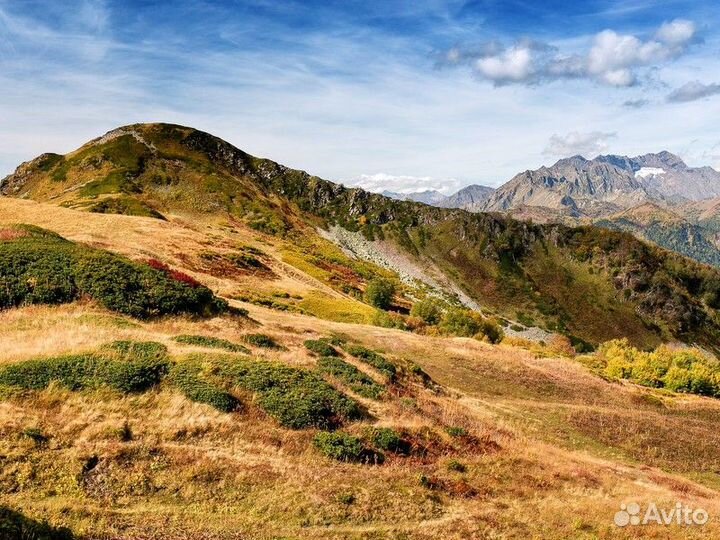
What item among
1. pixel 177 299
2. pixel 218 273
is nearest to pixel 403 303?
pixel 218 273

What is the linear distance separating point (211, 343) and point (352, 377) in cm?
754

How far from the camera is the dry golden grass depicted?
13.3 m

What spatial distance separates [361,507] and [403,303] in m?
103

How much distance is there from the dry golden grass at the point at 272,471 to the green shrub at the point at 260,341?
1.04 meters

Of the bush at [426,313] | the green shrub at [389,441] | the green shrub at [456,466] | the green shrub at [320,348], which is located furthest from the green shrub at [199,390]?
the bush at [426,313]

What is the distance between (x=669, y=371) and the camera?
64.0 m

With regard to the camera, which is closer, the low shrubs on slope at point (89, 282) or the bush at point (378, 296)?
the low shrubs on slope at point (89, 282)

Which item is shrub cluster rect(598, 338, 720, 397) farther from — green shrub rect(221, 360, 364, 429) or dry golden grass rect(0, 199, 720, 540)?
green shrub rect(221, 360, 364, 429)

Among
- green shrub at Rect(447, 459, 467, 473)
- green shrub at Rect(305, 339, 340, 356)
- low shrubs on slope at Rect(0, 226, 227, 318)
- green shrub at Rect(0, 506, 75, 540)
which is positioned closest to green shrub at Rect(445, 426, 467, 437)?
green shrub at Rect(447, 459, 467, 473)

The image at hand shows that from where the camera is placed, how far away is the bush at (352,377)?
24312 millimetres

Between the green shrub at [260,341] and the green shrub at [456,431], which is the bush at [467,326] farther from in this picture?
the green shrub at [456,431]

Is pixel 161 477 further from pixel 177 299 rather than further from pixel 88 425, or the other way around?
pixel 177 299

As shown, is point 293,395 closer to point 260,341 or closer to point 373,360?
point 260,341

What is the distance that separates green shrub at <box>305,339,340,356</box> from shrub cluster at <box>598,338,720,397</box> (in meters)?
44.4
